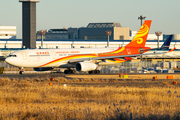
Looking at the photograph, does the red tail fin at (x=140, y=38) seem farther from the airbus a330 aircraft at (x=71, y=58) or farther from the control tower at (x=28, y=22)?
the control tower at (x=28, y=22)

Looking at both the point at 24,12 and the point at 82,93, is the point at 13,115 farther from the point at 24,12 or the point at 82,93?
the point at 24,12

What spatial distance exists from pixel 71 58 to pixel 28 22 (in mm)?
75917

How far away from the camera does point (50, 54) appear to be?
5112cm

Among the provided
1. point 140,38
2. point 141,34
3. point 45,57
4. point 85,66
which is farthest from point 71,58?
point 141,34

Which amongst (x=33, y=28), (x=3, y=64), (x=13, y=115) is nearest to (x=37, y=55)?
(x=3, y=64)

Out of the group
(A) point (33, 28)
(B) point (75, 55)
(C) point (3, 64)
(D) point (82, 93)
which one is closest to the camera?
(D) point (82, 93)

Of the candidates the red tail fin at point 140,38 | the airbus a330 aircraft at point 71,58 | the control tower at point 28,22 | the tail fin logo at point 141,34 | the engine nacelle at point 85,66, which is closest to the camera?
the airbus a330 aircraft at point 71,58

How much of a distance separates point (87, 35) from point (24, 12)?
183 feet

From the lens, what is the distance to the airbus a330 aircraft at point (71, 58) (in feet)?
161

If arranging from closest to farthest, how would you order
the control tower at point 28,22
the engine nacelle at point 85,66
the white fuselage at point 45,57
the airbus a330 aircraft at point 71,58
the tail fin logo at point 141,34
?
the white fuselage at point 45,57 → the airbus a330 aircraft at point 71,58 → the engine nacelle at point 85,66 → the tail fin logo at point 141,34 → the control tower at point 28,22

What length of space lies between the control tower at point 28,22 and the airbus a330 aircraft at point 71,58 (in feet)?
235

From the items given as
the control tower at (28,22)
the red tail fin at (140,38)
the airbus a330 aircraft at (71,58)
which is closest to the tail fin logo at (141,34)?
the red tail fin at (140,38)

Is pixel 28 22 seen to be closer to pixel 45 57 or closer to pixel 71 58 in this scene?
pixel 71 58

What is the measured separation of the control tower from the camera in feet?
407
